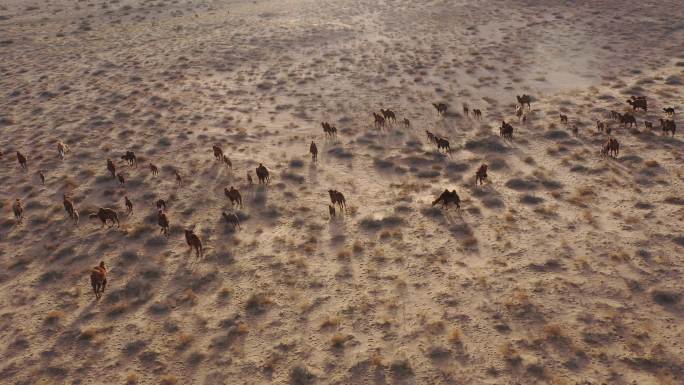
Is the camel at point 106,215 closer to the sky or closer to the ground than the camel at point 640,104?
closer to the ground

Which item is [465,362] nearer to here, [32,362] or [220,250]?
[220,250]

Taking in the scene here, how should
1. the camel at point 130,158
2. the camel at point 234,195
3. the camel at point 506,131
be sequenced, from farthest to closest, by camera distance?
the camel at point 506,131
the camel at point 130,158
the camel at point 234,195

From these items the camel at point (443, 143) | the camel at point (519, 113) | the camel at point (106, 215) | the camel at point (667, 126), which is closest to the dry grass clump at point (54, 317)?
the camel at point (106, 215)

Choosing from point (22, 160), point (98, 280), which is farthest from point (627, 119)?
point (22, 160)

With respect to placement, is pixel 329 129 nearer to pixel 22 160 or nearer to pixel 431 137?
pixel 431 137

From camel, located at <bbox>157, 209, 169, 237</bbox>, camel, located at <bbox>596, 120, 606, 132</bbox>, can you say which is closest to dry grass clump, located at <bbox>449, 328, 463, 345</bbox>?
camel, located at <bbox>157, 209, 169, 237</bbox>

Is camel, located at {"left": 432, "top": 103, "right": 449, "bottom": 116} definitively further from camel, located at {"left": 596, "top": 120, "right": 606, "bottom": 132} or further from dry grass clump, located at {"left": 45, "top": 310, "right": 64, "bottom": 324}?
dry grass clump, located at {"left": 45, "top": 310, "right": 64, "bottom": 324}

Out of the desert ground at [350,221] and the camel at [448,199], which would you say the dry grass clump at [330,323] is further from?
the camel at [448,199]
